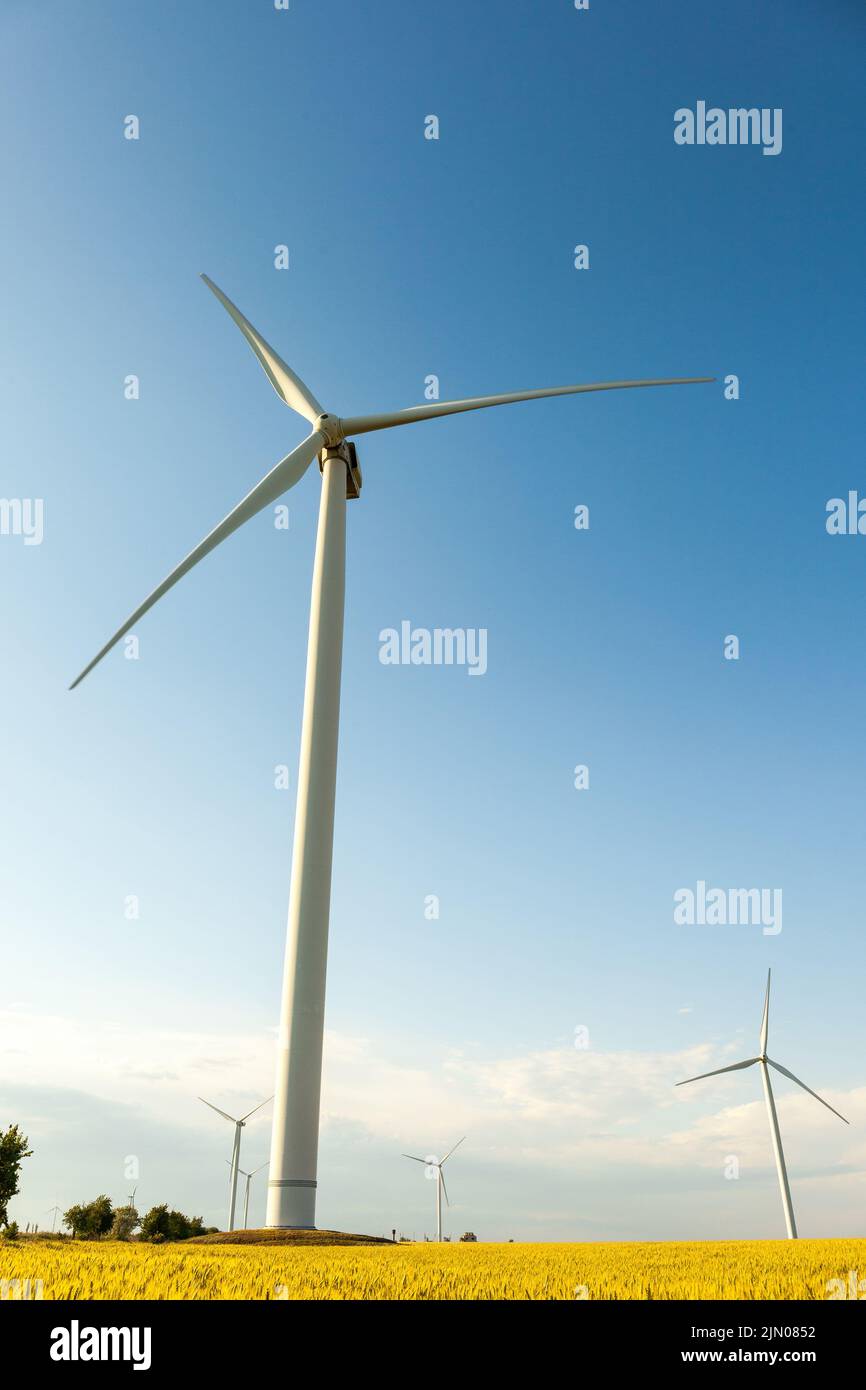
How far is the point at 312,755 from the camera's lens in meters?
28.9

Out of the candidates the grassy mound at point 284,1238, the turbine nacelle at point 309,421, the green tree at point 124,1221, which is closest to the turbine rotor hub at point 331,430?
the turbine nacelle at point 309,421

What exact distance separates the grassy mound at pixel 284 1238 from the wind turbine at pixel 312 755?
1.42m

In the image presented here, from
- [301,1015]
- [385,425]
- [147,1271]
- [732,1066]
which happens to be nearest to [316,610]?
[385,425]

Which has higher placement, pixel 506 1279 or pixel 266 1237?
pixel 506 1279

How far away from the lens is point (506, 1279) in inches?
340

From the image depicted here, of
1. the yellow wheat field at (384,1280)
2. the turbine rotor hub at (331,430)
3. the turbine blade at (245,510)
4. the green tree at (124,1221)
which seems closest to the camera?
the yellow wheat field at (384,1280)

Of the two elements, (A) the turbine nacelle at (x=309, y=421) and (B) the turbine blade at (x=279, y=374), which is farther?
(B) the turbine blade at (x=279, y=374)

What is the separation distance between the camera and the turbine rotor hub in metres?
36.6

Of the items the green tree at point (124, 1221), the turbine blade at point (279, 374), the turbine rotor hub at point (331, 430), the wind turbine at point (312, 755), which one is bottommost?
the green tree at point (124, 1221)

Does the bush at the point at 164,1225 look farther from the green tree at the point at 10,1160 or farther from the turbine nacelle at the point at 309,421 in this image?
the turbine nacelle at the point at 309,421

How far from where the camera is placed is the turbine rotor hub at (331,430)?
120ft
